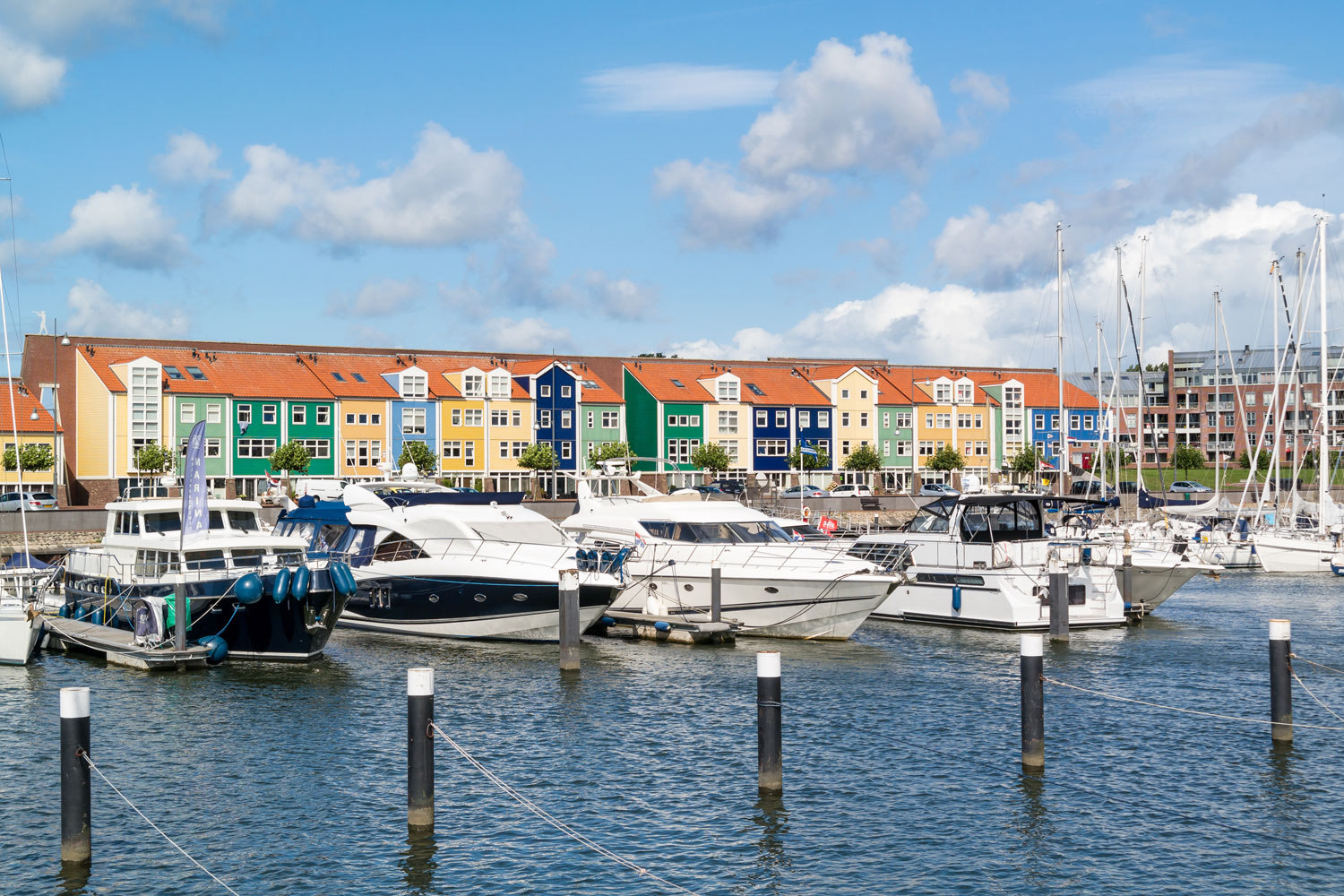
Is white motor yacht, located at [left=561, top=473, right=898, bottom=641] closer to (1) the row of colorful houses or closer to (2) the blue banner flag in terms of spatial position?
(2) the blue banner flag

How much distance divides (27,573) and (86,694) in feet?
69.7

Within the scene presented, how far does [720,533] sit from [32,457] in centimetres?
4937

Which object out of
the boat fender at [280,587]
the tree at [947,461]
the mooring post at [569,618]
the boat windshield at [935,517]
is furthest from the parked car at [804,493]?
the boat fender at [280,587]

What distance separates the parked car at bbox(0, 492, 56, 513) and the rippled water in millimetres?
32715

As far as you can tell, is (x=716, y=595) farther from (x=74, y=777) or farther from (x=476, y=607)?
(x=74, y=777)

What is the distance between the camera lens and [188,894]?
14875 mm

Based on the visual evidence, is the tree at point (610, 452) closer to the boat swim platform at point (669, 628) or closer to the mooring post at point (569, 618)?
the boat swim platform at point (669, 628)

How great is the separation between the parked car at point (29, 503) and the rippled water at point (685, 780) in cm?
3271

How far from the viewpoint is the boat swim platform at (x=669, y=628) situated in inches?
1281

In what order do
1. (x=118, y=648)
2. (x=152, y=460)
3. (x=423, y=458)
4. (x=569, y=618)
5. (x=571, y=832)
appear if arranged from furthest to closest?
1. (x=423, y=458)
2. (x=152, y=460)
3. (x=118, y=648)
4. (x=569, y=618)
5. (x=571, y=832)

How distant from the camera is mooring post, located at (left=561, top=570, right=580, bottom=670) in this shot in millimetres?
27922

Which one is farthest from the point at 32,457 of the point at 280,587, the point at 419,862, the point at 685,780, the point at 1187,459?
the point at 1187,459

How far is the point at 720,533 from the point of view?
3612 cm

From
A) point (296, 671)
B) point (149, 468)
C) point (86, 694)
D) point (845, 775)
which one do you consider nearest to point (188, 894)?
point (86, 694)
